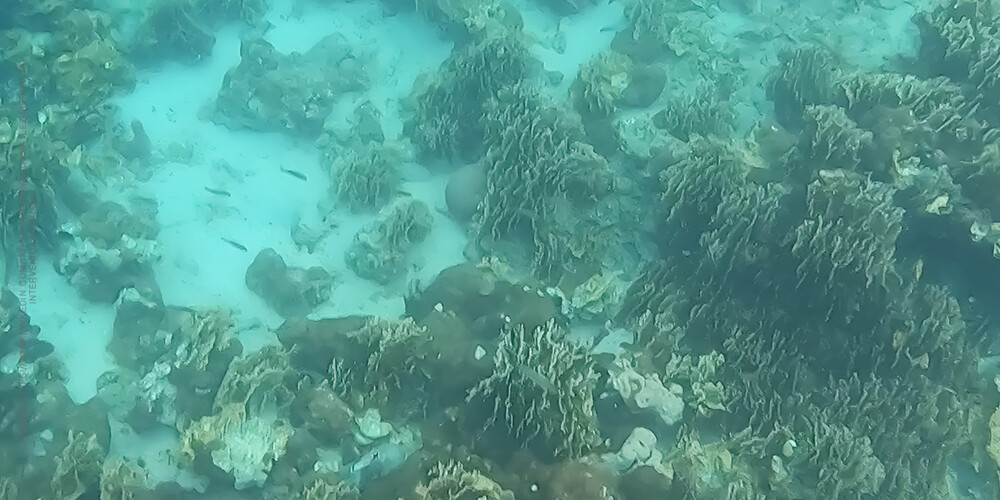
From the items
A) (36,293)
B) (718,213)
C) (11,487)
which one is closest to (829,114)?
(718,213)

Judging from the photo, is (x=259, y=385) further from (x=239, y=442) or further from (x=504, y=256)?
(x=504, y=256)

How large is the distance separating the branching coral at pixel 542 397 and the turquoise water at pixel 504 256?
0.08 feet

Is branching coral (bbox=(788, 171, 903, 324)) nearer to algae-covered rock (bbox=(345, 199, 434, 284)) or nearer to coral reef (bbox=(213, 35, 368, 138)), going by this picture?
algae-covered rock (bbox=(345, 199, 434, 284))

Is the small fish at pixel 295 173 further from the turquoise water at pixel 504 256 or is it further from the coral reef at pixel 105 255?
the coral reef at pixel 105 255

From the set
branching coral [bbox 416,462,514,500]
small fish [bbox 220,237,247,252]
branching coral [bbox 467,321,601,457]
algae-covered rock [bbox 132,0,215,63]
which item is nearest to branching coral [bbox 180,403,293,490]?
branching coral [bbox 416,462,514,500]

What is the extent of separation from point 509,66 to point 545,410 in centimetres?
532

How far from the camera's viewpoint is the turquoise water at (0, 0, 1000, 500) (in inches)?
215

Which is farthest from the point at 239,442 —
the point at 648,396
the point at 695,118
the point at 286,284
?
the point at 695,118

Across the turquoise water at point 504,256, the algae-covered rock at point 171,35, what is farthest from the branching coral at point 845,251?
the algae-covered rock at point 171,35

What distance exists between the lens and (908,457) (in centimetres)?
573

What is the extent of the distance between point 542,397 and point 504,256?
2609mm

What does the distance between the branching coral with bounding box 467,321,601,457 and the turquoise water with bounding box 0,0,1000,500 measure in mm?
25

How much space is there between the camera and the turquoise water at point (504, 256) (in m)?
5.46

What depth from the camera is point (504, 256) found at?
7.34 m
